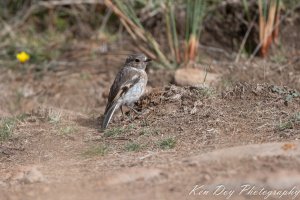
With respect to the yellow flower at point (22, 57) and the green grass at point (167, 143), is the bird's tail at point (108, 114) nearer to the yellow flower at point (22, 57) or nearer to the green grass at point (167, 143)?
the green grass at point (167, 143)

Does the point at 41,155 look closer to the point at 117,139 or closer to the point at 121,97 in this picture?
the point at 117,139

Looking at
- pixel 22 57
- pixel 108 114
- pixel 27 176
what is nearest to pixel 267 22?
pixel 108 114

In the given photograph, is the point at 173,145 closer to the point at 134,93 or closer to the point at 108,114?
the point at 108,114

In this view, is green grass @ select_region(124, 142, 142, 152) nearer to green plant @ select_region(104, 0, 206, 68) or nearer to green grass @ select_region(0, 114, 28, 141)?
green grass @ select_region(0, 114, 28, 141)

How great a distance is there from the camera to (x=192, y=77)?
9.92 metres

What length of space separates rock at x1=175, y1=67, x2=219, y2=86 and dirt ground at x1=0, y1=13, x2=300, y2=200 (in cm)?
22

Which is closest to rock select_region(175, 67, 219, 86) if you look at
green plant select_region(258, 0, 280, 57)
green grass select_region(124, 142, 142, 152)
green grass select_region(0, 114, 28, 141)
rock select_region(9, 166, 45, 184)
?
green plant select_region(258, 0, 280, 57)

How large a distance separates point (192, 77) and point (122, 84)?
122 cm

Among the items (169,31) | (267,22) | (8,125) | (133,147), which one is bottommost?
(8,125)

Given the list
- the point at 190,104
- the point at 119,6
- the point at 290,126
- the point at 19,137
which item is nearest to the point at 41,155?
the point at 19,137

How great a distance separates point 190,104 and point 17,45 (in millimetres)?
5271

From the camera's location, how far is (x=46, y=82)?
11.5 metres

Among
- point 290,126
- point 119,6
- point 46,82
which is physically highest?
point 119,6

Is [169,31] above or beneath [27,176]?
above
